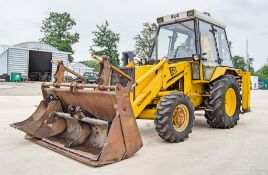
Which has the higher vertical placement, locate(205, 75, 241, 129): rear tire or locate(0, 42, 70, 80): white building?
locate(0, 42, 70, 80): white building

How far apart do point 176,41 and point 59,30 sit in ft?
167

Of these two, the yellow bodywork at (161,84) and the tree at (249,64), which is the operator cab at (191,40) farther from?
the tree at (249,64)

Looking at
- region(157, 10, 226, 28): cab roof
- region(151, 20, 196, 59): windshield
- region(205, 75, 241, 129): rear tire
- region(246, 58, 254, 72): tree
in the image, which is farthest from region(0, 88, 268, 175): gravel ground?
region(246, 58, 254, 72): tree

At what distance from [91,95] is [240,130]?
3.75m

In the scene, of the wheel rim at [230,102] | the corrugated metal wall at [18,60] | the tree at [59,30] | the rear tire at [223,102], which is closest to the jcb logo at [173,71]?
the rear tire at [223,102]

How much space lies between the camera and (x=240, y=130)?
7246 mm

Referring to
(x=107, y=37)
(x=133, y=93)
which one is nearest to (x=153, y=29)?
(x=133, y=93)

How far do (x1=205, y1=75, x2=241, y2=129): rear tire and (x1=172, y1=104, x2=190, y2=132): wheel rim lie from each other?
121 centimetres

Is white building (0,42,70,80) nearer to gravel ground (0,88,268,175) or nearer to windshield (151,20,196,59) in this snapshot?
windshield (151,20,196,59)

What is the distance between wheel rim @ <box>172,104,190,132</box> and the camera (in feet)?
18.8

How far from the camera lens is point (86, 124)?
5.27m

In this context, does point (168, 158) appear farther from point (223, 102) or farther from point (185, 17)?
point (185, 17)

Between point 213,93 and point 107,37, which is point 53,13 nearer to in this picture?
point 107,37

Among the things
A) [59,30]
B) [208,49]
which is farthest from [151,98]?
[59,30]
